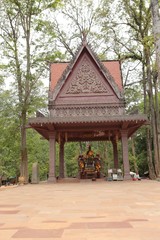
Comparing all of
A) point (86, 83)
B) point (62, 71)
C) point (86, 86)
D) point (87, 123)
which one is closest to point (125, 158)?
point (87, 123)

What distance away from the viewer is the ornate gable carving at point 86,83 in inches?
631

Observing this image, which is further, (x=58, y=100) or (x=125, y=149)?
(x=58, y=100)

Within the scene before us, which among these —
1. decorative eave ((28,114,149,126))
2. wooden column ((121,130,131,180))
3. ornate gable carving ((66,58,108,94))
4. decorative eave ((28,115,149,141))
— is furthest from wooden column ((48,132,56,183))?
wooden column ((121,130,131,180))

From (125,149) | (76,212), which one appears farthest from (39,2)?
(76,212)

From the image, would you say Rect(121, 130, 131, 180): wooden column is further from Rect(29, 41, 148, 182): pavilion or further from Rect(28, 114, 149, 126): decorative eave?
Rect(28, 114, 149, 126): decorative eave

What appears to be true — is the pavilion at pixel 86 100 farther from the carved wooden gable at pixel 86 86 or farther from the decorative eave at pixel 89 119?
the decorative eave at pixel 89 119

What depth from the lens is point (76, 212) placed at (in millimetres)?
4348

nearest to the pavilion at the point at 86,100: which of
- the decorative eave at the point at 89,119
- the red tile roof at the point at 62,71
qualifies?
the decorative eave at the point at 89,119

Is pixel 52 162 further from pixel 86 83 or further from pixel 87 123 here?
pixel 86 83

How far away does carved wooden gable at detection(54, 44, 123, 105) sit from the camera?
15820 mm

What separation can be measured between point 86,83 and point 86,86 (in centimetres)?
21

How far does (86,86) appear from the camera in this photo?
52.8ft

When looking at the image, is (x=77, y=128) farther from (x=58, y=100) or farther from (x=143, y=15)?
(x=143, y=15)

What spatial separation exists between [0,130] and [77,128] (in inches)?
357
